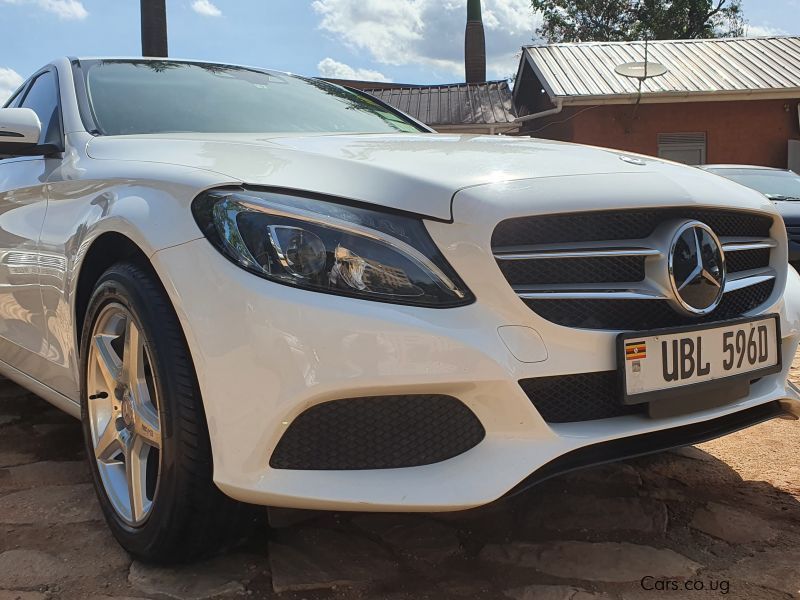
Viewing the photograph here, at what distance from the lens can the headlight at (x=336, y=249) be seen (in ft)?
5.02

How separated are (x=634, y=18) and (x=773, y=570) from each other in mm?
29608

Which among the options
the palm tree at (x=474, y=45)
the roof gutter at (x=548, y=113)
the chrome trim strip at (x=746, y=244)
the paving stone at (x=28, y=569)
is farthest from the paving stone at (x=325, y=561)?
the palm tree at (x=474, y=45)

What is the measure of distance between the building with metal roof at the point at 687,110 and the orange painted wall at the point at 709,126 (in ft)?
0.06

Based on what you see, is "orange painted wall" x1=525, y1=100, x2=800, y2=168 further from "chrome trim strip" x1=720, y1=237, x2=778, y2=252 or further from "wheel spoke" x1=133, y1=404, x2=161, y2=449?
"wheel spoke" x1=133, y1=404, x2=161, y2=449

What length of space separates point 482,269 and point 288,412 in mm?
487

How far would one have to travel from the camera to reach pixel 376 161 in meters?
1.77

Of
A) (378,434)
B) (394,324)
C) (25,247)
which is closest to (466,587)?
(378,434)

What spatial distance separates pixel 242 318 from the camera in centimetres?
151

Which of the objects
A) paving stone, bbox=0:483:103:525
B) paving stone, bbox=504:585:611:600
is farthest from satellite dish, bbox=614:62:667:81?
paving stone, bbox=504:585:611:600

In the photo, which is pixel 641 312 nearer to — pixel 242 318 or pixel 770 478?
pixel 242 318

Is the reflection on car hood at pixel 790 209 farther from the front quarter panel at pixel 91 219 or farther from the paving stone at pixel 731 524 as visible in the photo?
the front quarter panel at pixel 91 219

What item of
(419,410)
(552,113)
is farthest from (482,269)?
(552,113)

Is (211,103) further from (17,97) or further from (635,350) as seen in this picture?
(635,350)

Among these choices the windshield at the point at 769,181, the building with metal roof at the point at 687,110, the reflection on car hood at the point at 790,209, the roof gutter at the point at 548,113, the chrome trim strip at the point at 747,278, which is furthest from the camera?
the building with metal roof at the point at 687,110
